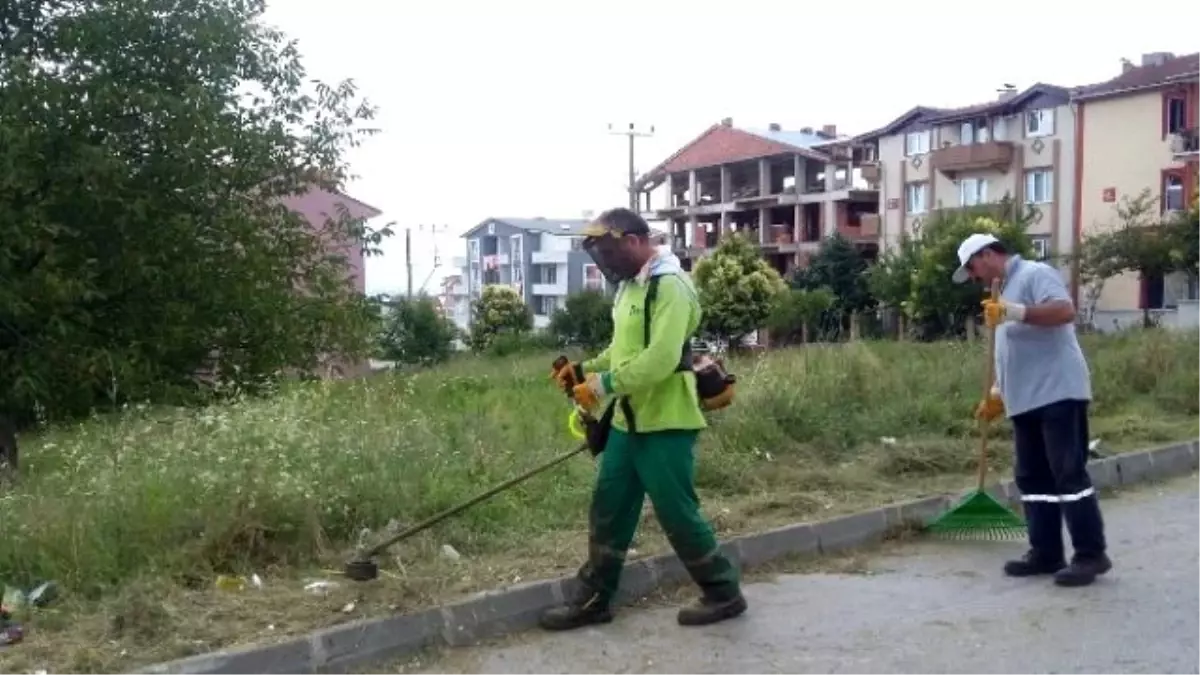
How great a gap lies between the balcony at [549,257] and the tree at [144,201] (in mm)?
72124

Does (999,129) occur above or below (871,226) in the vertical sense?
above

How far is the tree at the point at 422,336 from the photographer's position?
48344mm

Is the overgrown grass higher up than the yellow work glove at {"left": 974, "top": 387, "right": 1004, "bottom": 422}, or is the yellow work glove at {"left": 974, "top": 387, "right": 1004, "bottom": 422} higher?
the yellow work glove at {"left": 974, "top": 387, "right": 1004, "bottom": 422}

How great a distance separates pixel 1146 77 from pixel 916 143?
11.8 m

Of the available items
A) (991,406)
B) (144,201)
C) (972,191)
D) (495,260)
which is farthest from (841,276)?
(991,406)

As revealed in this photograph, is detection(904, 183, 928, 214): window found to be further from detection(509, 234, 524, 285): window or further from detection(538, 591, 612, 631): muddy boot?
detection(538, 591, 612, 631): muddy boot

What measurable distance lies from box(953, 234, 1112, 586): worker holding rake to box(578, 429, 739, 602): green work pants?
163 cm

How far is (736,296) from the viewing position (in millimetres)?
43969

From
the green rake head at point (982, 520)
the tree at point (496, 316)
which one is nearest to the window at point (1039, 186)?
the tree at point (496, 316)

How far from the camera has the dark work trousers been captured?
18.5ft

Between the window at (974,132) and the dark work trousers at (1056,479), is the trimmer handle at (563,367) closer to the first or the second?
the dark work trousers at (1056,479)

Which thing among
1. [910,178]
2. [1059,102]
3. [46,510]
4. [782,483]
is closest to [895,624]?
[782,483]

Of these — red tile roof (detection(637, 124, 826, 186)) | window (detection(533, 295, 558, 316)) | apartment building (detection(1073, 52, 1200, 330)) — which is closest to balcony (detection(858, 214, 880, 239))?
red tile roof (detection(637, 124, 826, 186))

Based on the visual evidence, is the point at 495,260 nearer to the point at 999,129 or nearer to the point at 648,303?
the point at 999,129
